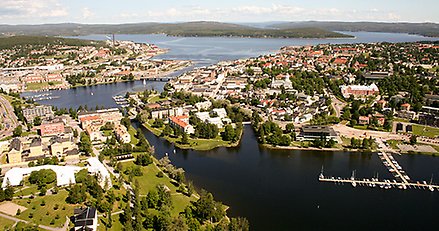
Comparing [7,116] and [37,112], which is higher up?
[37,112]

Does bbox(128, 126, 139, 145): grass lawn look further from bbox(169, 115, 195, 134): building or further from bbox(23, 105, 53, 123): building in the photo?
bbox(23, 105, 53, 123): building

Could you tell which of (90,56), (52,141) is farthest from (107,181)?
(90,56)

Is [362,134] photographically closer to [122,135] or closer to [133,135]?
[133,135]

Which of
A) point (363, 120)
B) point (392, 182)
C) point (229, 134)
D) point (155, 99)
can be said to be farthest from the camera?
point (155, 99)

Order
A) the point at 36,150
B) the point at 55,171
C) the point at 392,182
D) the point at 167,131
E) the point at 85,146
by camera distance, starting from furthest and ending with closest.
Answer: the point at 167,131
the point at 85,146
the point at 36,150
the point at 392,182
the point at 55,171

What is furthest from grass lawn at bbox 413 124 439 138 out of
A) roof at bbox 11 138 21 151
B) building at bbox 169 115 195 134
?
roof at bbox 11 138 21 151

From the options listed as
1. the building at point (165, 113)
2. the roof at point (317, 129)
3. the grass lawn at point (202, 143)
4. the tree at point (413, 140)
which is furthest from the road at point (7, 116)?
the tree at point (413, 140)

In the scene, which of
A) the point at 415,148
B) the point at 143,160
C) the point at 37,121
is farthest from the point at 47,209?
the point at 415,148

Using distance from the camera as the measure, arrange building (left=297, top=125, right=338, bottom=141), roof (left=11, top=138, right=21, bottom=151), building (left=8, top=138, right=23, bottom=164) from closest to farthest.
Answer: building (left=8, top=138, right=23, bottom=164) → roof (left=11, top=138, right=21, bottom=151) → building (left=297, top=125, right=338, bottom=141)
